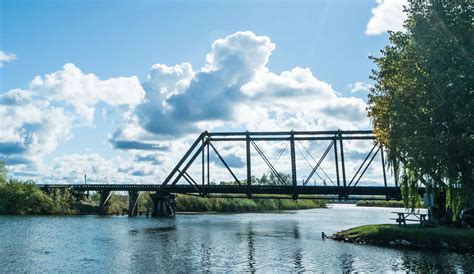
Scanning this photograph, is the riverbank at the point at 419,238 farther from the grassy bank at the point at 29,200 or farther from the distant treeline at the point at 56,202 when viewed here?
the grassy bank at the point at 29,200

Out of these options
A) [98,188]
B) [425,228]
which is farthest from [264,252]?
[98,188]

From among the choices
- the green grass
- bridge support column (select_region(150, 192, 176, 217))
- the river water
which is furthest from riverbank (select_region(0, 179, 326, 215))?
the green grass

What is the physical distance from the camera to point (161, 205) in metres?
98.6

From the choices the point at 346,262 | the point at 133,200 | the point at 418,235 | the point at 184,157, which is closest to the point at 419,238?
the point at 418,235

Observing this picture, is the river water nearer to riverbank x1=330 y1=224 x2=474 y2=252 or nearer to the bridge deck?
riverbank x1=330 y1=224 x2=474 y2=252

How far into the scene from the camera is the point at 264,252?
32938mm

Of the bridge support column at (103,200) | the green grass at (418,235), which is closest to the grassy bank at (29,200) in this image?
the bridge support column at (103,200)

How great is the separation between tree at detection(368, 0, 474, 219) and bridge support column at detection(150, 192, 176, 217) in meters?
71.0

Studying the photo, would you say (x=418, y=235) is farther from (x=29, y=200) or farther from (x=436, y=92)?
(x=29, y=200)

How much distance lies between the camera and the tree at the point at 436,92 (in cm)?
2734

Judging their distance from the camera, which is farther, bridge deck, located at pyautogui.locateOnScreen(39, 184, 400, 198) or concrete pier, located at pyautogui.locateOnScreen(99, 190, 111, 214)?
concrete pier, located at pyautogui.locateOnScreen(99, 190, 111, 214)

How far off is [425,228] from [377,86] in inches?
538

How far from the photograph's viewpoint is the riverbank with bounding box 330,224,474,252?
31.0 m

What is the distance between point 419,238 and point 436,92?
39.6 ft
